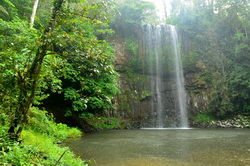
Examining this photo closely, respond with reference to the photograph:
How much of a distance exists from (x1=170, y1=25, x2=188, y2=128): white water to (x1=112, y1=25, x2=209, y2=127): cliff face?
34 cm

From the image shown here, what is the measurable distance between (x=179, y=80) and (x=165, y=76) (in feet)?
4.46

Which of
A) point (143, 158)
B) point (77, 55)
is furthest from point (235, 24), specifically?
point (77, 55)

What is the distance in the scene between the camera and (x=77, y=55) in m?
2.57

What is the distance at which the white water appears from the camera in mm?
16047

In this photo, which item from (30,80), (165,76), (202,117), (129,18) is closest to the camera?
(30,80)

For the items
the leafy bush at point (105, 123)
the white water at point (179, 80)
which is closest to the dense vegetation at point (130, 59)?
the leafy bush at point (105, 123)

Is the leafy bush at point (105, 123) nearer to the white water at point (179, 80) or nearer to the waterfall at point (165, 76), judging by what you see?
the waterfall at point (165, 76)

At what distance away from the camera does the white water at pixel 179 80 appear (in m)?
16.0

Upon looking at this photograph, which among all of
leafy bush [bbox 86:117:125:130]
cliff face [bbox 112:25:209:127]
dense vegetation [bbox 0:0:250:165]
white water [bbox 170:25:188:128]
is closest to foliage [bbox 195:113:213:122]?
dense vegetation [bbox 0:0:250:165]

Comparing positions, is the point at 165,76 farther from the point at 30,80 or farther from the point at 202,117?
the point at 30,80

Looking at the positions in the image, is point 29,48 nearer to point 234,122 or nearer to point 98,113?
point 98,113

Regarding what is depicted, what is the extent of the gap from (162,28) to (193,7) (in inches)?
222

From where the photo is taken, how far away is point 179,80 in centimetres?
1753

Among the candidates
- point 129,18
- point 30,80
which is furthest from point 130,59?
point 30,80
